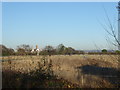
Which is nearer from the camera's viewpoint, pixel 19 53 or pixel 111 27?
pixel 111 27

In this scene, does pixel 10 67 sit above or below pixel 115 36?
below

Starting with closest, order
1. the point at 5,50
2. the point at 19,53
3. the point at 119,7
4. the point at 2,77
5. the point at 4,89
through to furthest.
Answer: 1. the point at 4,89
2. the point at 2,77
3. the point at 119,7
4. the point at 5,50
5. the point at 19,53

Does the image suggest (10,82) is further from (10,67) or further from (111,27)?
(111,27)

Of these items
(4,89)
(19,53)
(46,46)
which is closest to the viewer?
(4,89)

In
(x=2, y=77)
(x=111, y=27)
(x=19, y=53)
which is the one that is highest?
(x=111, y=27)

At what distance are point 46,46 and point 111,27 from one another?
3453 millimetres

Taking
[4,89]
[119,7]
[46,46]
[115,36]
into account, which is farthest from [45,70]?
[119,7]

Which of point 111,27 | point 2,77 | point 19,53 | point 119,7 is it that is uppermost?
point 119,7

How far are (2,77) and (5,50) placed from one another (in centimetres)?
339

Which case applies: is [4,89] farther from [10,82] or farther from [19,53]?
[19,53]

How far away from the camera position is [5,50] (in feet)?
33.6

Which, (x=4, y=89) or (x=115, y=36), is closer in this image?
(x=4, y=89)

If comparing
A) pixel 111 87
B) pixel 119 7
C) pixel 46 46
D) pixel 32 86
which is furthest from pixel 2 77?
pixel 119 7

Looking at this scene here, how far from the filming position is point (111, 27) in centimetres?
738
